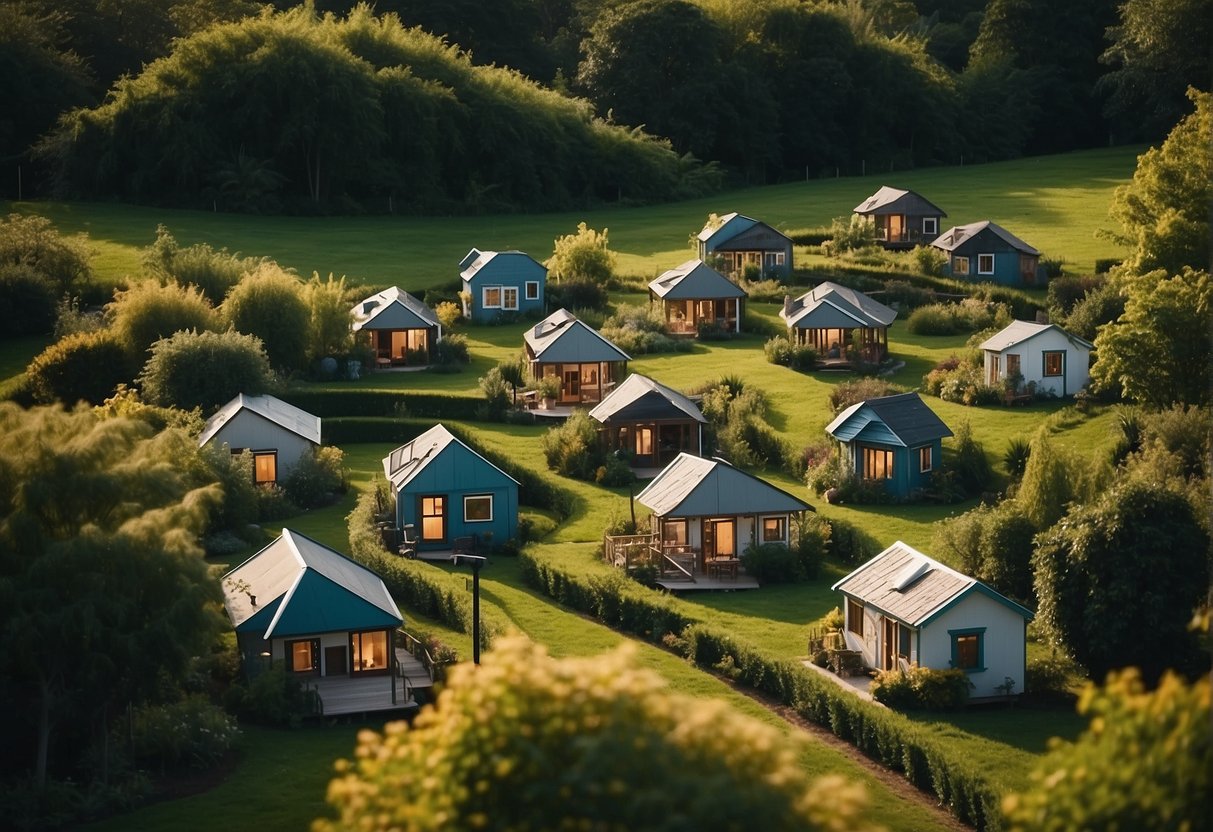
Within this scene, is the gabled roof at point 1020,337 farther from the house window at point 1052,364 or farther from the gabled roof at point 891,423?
the gabled roof at point 891,423

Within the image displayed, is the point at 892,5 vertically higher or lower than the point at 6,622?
higher

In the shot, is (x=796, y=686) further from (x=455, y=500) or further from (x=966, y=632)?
(x=455, y=500)

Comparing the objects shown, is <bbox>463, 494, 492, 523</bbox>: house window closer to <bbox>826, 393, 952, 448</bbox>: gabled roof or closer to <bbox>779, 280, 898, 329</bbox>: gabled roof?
<bbox>826, 393, 952, 448</bbox>: gabled roof

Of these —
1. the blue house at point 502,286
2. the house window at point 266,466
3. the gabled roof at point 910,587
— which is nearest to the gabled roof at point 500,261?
the blue house at point 502,286

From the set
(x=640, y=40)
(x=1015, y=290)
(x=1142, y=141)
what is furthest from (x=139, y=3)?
(x=1142, y=141)

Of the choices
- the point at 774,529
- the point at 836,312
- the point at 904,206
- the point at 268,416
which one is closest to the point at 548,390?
the point at 836,312

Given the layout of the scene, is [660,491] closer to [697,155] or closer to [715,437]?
[715,437]
